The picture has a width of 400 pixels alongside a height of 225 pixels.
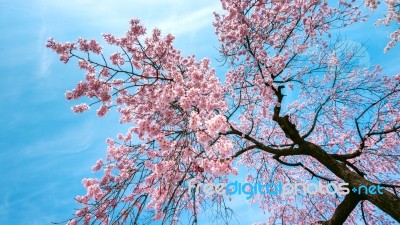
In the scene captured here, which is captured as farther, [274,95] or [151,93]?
[274,95]

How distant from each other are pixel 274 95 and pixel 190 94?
418 cm

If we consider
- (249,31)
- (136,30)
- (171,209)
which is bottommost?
(171,209)

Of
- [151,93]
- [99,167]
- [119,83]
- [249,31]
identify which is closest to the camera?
[119,83]

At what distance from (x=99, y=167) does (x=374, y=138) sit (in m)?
8.10

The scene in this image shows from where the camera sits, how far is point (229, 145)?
14.4ft

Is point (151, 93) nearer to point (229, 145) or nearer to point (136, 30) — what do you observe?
point (136, 30)

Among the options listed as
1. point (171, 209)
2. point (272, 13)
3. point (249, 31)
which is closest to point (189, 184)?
point (171, 209)

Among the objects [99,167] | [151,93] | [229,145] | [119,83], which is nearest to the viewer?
[229,145]

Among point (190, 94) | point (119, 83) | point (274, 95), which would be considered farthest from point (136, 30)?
point (274, 95)

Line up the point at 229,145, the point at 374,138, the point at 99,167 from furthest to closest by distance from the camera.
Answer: the point at 374,138 < the point at 99,167 < the point at 229,145

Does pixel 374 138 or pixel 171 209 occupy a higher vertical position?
pixel 374 138

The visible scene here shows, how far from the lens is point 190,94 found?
16.2 feet

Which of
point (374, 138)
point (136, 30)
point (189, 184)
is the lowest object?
point (189, 184)

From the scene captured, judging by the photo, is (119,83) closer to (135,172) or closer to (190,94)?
(190,94)
